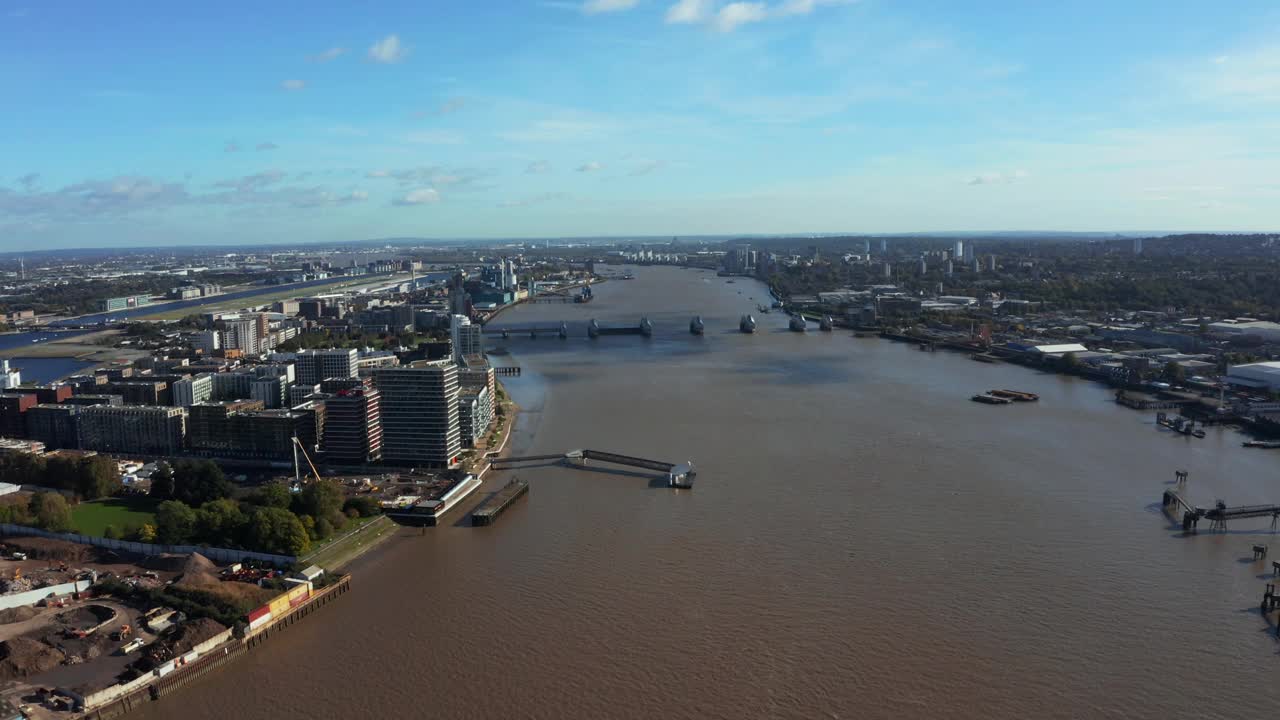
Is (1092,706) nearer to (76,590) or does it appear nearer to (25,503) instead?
(76,590)

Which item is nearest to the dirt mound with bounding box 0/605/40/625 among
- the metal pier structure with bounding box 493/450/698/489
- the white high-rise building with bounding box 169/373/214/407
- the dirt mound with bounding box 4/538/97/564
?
the dirt mound with bounding box 4/538/97/564

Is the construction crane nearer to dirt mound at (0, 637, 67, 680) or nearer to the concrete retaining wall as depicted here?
the concrete retaining wall

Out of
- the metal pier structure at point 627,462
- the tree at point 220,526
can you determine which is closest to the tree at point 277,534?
the tree at point 220,526

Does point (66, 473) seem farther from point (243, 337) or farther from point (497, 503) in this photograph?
point (243, 337)

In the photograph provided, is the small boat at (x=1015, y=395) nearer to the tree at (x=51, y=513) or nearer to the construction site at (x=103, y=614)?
the construction site at (x=103, y=614)

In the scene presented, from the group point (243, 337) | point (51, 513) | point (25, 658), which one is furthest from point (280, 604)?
point (243, 337)
